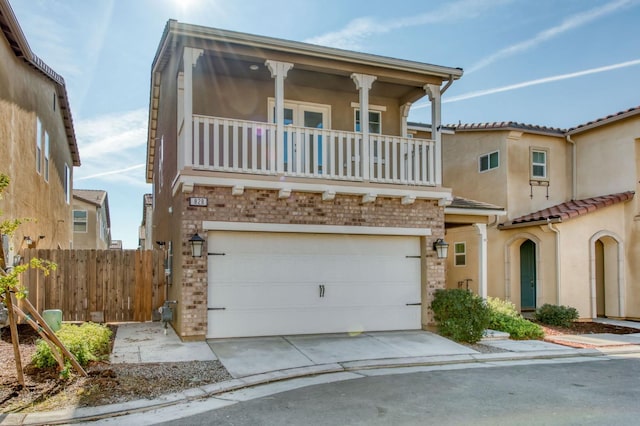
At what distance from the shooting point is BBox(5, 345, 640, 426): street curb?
554cm

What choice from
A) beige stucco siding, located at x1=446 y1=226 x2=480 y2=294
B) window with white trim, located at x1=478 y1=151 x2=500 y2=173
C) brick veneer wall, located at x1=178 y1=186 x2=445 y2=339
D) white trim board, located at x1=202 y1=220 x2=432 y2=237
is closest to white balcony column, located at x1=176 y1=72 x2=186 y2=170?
brick veneer wall, located at x1=178 y1=186 x2=445 y2=339

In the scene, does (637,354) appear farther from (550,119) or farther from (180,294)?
(550,119)

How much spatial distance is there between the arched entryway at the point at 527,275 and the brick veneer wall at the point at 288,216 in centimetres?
660

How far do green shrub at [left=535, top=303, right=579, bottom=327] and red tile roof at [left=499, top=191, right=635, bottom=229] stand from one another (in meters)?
2.53

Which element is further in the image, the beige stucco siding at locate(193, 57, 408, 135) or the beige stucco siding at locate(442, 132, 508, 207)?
the beige stucco siding at locate(442, 132, 508, 207)

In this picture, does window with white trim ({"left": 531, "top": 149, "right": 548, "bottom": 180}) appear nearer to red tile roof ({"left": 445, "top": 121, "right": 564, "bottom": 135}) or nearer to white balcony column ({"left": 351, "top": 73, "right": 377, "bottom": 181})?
red tile roof ({"left": 445, "top": 121, "right": 564, "bottom": 135})

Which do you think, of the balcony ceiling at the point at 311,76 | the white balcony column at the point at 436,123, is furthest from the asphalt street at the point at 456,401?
the balcony ceiling at the point at 311,76

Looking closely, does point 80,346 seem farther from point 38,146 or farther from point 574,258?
point 574,258

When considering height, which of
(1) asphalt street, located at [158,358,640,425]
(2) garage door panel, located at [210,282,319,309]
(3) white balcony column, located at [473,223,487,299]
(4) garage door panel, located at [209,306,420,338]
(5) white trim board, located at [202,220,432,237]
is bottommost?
(1) asphalt street, located at [158,358,640,425]

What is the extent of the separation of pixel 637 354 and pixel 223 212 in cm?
873

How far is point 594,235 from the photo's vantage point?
14.9 m

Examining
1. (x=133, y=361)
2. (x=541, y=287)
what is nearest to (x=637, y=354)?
(x=541, y=287)

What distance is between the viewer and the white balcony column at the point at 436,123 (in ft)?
37.7

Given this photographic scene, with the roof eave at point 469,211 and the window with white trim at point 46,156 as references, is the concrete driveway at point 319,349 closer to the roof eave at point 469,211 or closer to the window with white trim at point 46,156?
the roof eave at point 469,211
